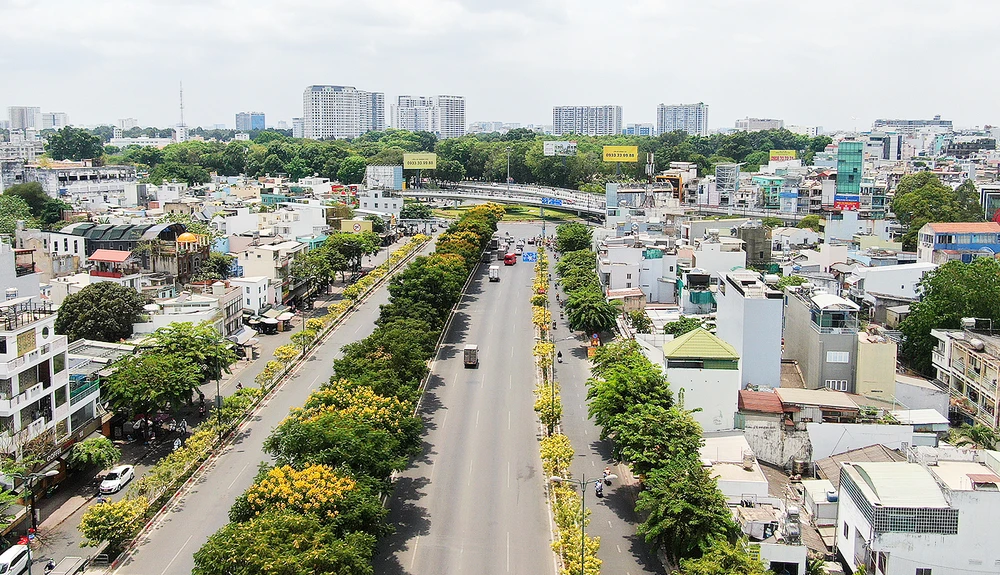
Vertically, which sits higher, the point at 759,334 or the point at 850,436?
the point at 759,334

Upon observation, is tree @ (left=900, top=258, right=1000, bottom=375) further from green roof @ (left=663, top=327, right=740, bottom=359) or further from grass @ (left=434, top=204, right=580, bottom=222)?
grass @ (left=434, top=204, right=580, bottom=222)

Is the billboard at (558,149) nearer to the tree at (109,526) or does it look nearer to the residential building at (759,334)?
the residential building at (759,334)

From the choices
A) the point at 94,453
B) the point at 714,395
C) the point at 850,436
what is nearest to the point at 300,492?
the point at 94,453

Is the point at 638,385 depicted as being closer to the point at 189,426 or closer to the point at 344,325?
the point at 189,426

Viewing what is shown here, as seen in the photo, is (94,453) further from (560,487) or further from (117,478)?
(560,487)

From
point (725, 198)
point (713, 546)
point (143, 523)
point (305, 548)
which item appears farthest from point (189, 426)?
point (725, 198)

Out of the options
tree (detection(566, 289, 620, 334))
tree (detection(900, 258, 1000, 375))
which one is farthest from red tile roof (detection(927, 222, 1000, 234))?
tree (detection(566, 289, 620, 334))

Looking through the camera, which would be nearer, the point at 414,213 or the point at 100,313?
the point at 100,313
